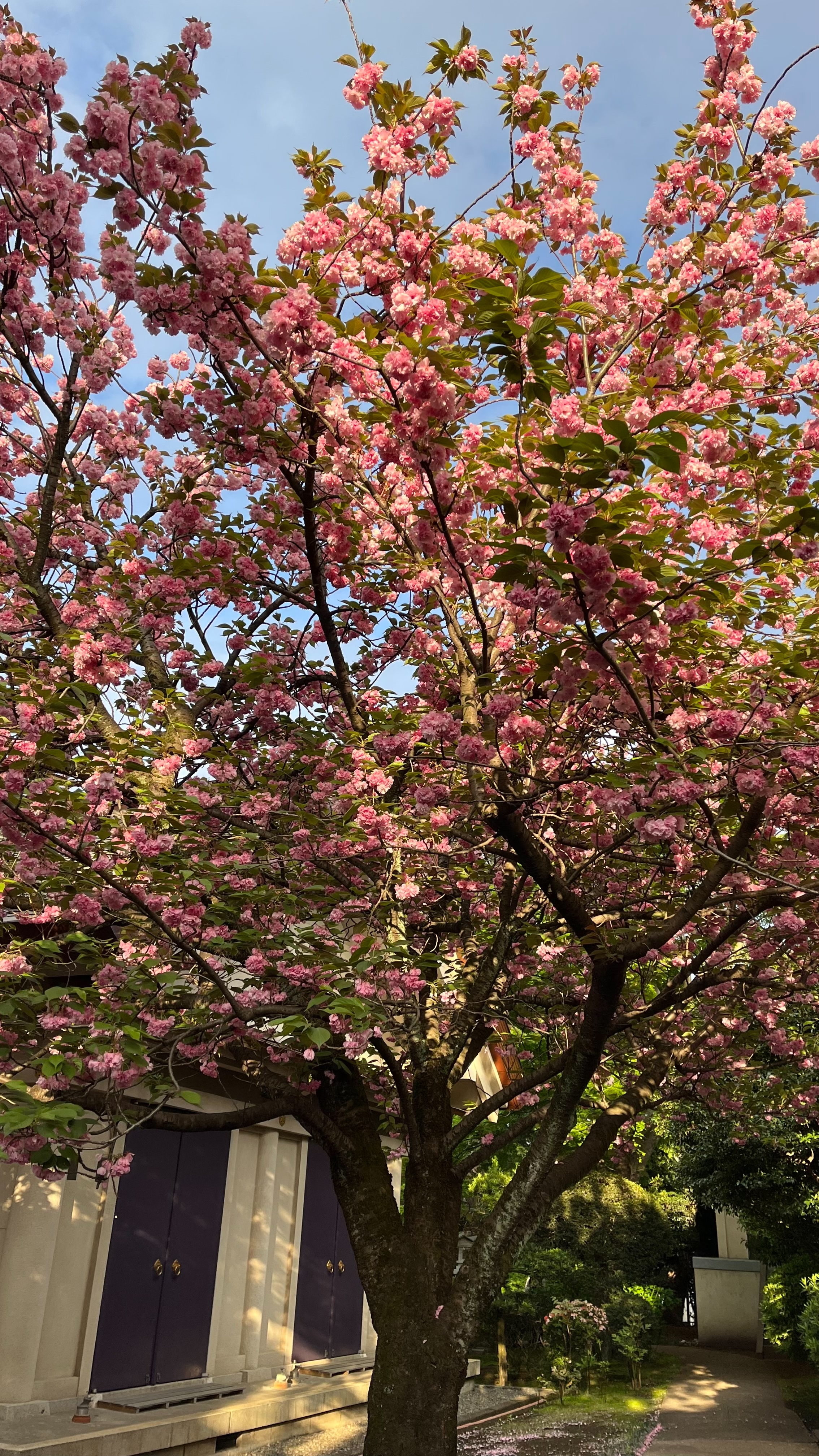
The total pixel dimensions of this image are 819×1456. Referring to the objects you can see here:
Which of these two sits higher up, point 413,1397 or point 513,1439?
point 413,1397

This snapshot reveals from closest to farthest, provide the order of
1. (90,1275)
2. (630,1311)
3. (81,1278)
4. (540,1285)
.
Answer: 1. (81,1278)
2. (90,1275)
3. (630,1311)
4. (540,1285)

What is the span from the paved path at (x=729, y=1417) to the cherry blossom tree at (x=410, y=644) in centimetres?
642

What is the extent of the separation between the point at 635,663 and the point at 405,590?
2.58 meters

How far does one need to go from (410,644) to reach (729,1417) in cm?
1235

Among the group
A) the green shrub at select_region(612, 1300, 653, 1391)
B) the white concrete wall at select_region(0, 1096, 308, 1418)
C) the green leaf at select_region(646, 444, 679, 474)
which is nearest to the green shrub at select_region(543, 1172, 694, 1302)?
the green shrub at select_region(612, 1300, 653, 1391)

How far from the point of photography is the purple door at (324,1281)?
12852 millimetres

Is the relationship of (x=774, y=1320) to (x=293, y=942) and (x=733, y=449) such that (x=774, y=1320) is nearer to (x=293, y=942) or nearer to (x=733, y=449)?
(x=293, y=942)

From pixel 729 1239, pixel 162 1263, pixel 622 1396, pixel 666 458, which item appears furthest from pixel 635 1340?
pixel 666 458

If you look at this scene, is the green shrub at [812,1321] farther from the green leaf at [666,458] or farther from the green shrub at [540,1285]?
the green leaf at [666,458]

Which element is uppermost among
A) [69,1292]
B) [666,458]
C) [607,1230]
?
[666,458]

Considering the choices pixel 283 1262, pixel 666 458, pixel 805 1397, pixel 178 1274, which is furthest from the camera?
pixel 805 1397

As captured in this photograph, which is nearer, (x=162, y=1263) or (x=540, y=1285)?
(x=162, y=1263)

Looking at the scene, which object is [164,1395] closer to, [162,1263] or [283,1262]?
[162,1263]

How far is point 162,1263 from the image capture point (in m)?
9.99
